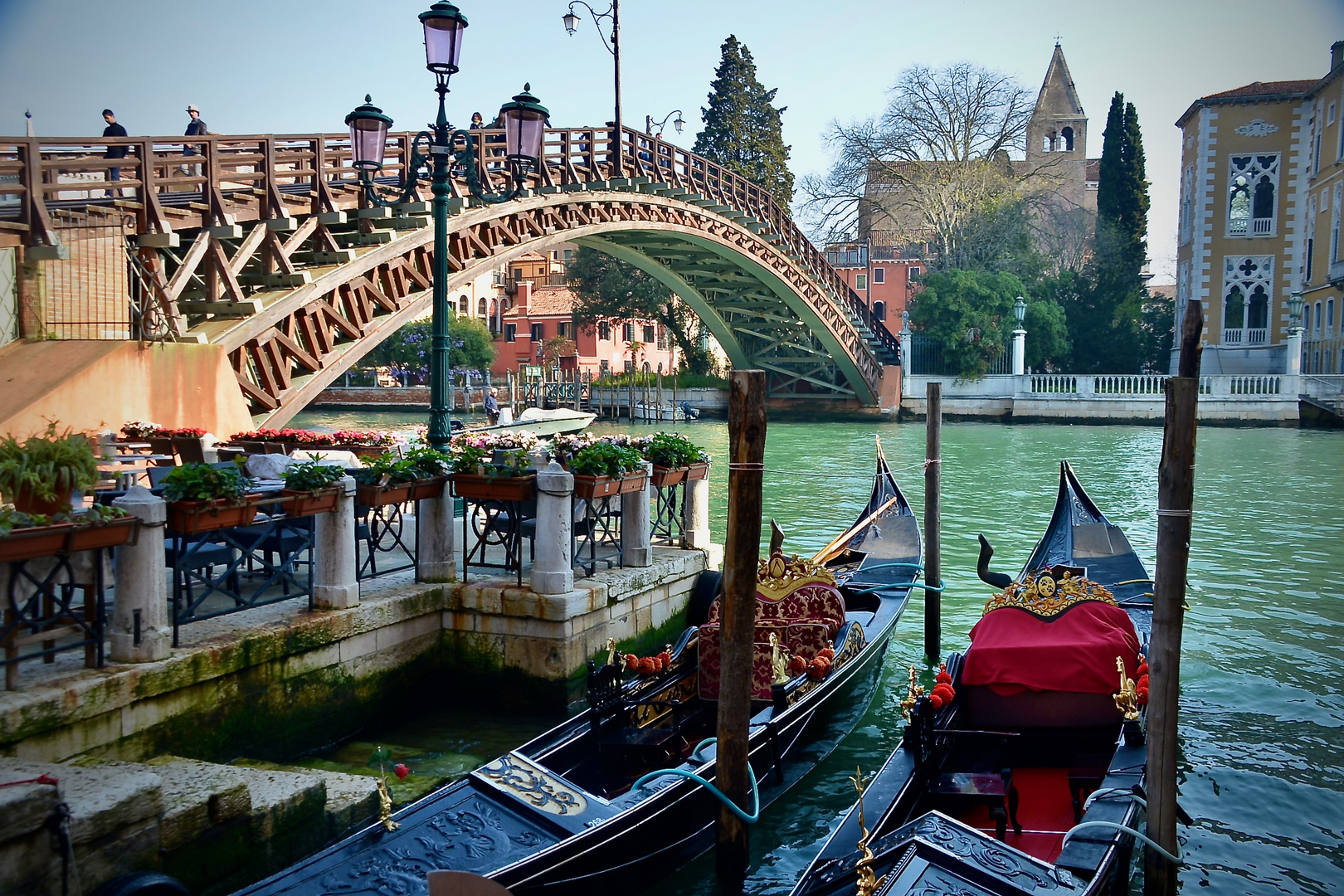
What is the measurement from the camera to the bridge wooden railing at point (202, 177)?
7227 millimetres

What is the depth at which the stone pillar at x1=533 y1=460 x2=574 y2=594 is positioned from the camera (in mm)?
4789

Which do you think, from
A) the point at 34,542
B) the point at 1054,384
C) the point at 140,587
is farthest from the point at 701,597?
the point at 1054,384

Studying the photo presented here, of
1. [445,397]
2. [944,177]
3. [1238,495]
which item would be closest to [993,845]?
[445,397]

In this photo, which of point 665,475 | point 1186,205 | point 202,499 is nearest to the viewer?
point 202,499

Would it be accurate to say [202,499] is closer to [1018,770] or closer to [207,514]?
[207,514]

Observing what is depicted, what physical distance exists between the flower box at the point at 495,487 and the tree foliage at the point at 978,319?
2246 cm

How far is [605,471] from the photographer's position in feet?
16.7

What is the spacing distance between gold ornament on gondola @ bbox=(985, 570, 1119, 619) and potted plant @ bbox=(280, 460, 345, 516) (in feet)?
8.92

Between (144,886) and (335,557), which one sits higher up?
(335,557)

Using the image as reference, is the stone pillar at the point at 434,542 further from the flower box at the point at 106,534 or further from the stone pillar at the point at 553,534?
the flower box at the point at 106,534

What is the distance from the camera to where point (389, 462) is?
4.80m

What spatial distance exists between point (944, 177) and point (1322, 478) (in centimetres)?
1529

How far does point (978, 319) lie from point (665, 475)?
21602mm

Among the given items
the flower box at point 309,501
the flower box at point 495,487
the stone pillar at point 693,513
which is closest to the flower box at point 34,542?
the flower box at point 309,501
